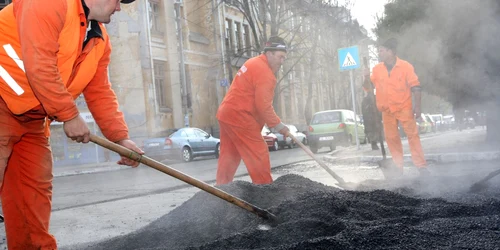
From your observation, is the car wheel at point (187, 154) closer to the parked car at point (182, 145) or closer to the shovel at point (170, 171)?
the parked car at point (182, 145)

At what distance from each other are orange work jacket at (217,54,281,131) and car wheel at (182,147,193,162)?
42.7 ft

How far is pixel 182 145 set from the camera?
18594mm

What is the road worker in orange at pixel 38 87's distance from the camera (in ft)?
9.38

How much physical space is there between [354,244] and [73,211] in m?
4.39

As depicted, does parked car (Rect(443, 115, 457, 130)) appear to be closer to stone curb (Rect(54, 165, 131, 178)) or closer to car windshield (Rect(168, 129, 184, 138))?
car windshield (Rect(168, 129, 184, 138))

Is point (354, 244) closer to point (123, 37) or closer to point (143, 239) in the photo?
point (143, 239)

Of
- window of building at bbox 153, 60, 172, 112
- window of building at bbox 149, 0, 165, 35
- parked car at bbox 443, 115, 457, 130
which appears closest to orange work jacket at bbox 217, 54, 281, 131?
window of building at bbox 149, 0, 165, 35

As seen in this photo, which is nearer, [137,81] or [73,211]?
[73,211]

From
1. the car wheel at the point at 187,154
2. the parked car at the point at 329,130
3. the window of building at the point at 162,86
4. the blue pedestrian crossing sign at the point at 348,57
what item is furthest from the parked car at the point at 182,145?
the blue pedestrian crossing sign at the point at 348,57

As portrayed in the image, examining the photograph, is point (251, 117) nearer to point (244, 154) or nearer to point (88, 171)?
point (244, 154)

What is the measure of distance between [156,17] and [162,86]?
366 cm

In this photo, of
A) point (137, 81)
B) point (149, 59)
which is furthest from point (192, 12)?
point (137, 81)

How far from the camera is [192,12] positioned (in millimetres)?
27031

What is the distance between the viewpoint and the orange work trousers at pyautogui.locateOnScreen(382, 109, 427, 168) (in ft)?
23.8
